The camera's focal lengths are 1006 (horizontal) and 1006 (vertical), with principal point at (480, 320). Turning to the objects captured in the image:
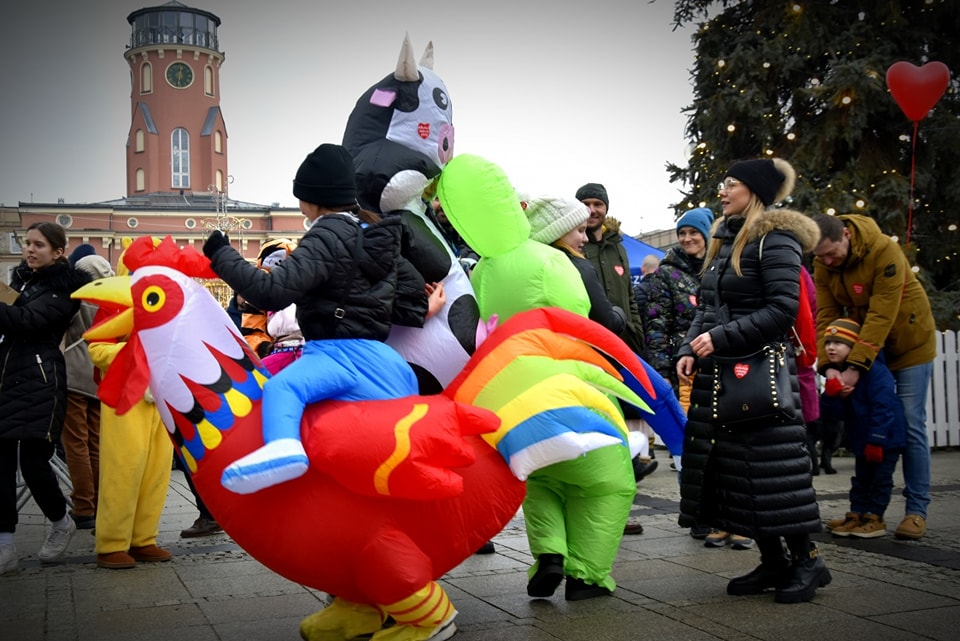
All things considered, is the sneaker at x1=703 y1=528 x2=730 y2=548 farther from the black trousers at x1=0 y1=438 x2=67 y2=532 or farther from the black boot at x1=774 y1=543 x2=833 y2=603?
the black trousers at x1=0 y1=438 x2=67 y2=532

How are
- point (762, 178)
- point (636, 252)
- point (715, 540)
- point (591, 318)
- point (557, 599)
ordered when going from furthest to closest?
point (636, 252), point (715, 540), point (591, 318), point (762, 178), point (557, 599)

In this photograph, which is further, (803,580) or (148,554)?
(148,554)

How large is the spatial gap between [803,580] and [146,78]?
74602 mm

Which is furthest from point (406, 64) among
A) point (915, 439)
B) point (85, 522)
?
point (85, 522)

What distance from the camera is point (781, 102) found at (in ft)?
56.8

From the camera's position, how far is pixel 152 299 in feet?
12.8

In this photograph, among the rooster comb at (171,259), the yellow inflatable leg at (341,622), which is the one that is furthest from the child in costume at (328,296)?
the yellow inflatable leg at (341,622)

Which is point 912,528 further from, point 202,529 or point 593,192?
point 202,529

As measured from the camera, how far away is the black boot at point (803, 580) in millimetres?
4500

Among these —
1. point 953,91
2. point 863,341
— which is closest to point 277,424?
point 863,341

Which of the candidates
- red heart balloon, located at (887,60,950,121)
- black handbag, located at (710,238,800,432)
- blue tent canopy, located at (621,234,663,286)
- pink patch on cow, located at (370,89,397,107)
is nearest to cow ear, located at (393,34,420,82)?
pink patch on cow, located at (370,89,397,107)

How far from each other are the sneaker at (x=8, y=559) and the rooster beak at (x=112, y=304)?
8.13 feet

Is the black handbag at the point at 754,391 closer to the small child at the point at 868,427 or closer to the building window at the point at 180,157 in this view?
the small child at the point at 868,427

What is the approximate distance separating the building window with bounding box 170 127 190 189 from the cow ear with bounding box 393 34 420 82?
69.3 meters
